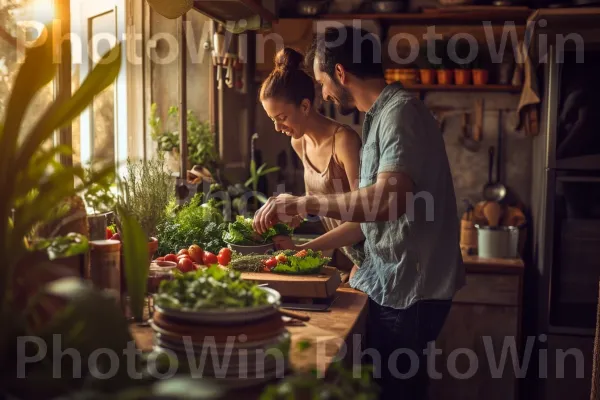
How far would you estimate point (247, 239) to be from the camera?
3.03 meters

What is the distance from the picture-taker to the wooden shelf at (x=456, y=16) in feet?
16.2

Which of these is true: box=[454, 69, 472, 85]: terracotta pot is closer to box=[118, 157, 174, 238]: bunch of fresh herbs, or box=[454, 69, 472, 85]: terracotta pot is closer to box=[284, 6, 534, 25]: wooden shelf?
box=[284, 6, 534, 25]: wooden shelf

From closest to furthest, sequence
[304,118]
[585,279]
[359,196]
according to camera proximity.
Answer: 1. [359,196]
2. [304,118]
3. [585,279]

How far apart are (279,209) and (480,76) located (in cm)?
311

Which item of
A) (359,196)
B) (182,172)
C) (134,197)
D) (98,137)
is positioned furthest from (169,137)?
(359,196)

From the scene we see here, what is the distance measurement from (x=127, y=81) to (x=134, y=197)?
2.32 meters

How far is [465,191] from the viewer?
5613 millimetres

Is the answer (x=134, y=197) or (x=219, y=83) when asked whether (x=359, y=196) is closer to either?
(x=134, y=197)

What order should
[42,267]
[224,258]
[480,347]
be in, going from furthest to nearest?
[480,347] < [224,258] < [42,267]

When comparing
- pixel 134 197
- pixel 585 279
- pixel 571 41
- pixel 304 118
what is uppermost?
pixel 571 41

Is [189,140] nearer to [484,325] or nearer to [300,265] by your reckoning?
[484,325]

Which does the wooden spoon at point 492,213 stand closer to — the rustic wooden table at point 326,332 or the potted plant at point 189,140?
the potted plant at point 189,140

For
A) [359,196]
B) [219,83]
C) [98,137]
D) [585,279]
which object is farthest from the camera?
[219,83]

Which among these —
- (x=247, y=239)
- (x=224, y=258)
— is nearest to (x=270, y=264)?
(x=224, y=258)
